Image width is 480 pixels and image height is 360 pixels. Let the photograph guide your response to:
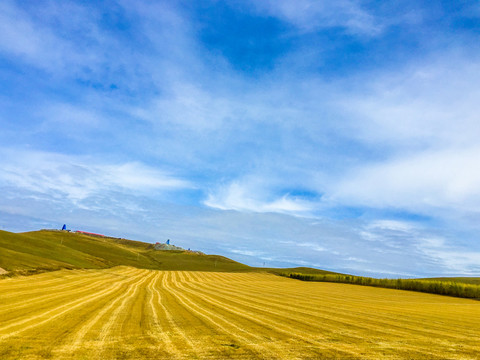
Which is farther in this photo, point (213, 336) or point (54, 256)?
point (54, 256)

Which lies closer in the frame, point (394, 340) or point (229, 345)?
point (229, 345)

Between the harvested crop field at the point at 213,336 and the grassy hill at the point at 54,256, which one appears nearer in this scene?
the harvested crop field at the point at 213,336

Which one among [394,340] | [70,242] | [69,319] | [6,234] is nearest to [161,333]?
[69,319]

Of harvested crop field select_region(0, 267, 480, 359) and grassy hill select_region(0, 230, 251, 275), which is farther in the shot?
grassy hill select_region(0, 230, 251, 275)

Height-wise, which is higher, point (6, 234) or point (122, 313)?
point (6, 234)

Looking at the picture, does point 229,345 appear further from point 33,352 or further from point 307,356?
point 33,352

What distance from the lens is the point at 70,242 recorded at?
443 ft

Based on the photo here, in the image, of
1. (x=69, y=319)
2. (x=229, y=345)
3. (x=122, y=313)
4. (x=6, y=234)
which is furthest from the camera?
(x=6, y=234)

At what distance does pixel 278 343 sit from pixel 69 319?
11.5 meters

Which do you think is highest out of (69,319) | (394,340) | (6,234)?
(6,234)

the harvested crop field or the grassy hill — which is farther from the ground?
the grassy hill

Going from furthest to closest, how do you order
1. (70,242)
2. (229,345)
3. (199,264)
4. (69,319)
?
(199,264)
(70,242)
(69,319)
(229,345)

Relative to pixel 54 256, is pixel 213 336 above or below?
below

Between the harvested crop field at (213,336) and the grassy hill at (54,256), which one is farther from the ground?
the grassy hill at (54,256)
